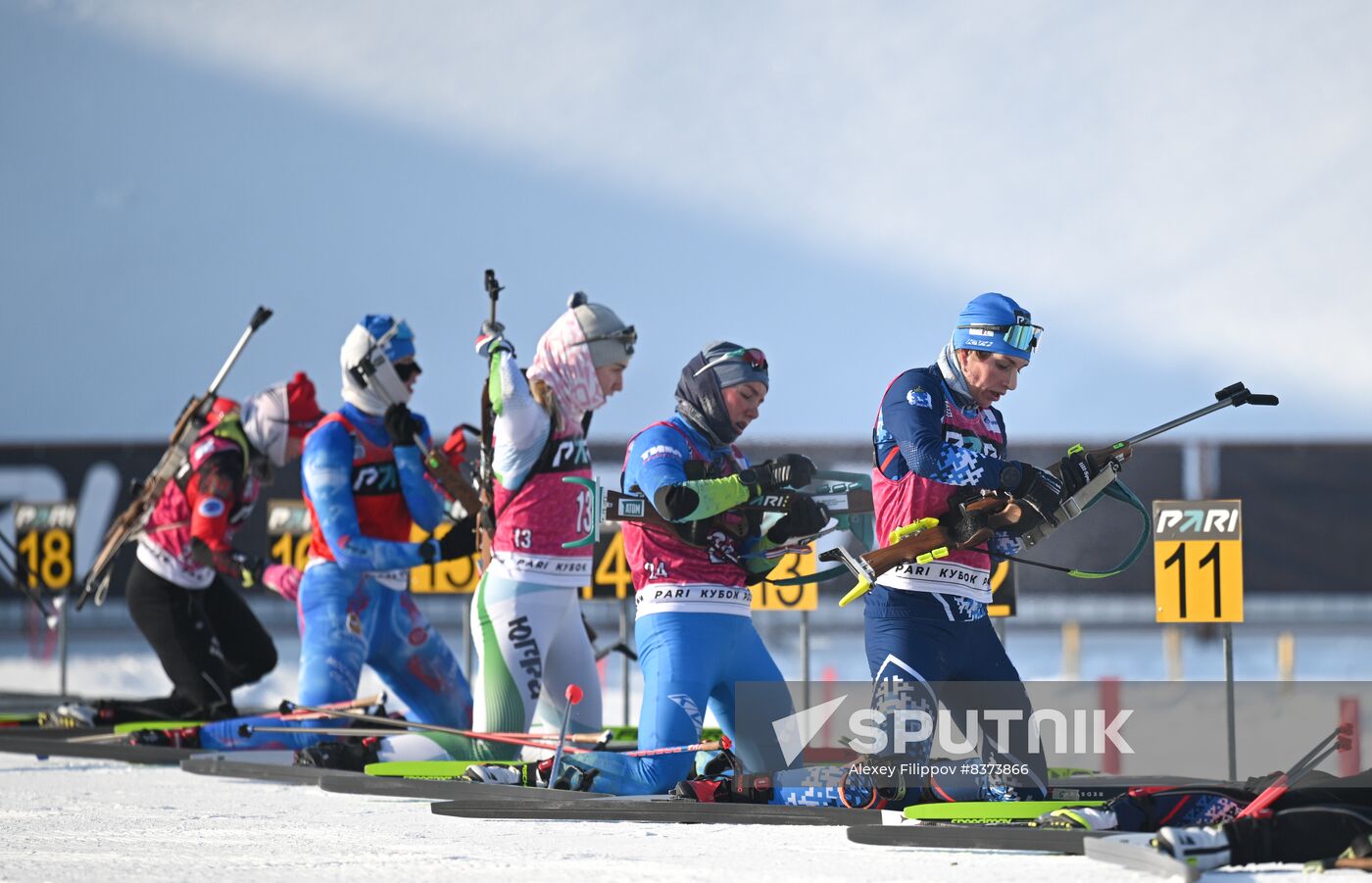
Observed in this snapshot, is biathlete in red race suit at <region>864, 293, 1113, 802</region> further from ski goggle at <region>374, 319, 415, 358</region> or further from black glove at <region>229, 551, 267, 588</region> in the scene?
black glove at <region>229, 551, 267, 588</region>

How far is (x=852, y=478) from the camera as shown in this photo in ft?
23.1

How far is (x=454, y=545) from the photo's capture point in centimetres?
847

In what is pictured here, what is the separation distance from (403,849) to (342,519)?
3191 mm

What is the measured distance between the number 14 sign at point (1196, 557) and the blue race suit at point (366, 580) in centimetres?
360

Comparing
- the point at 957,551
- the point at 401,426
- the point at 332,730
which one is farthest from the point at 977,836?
the point at 401,426

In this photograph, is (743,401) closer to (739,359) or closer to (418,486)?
(739,359)

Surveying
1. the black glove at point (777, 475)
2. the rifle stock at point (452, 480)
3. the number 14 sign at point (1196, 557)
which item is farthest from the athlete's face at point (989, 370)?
the rifle stock at point (452, 480)

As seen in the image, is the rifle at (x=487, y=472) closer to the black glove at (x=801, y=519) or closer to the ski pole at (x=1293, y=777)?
the black glove at (x=801, y=519)

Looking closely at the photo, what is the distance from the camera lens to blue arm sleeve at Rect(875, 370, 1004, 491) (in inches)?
227

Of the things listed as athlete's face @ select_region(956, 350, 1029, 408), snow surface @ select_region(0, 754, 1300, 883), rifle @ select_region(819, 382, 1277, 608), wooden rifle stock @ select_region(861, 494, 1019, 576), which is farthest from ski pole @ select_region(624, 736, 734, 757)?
athlete's face @ select_region(956, 350, 1029, 408)

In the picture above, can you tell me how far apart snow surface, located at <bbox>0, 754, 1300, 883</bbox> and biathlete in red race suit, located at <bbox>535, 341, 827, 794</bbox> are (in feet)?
1.40

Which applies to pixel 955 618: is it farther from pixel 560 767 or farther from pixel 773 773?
pixel 560 767

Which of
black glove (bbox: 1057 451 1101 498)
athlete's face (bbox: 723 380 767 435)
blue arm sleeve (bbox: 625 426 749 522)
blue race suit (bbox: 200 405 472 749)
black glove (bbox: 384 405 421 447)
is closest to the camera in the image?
black glove (bbox: 1057 451 1101 498)

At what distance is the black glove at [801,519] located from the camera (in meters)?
6.47
